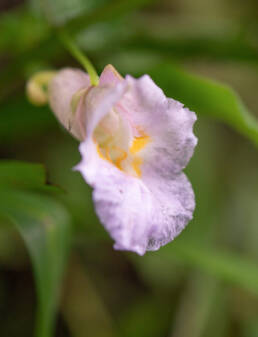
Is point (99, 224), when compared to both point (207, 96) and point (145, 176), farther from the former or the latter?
point (145, 176)

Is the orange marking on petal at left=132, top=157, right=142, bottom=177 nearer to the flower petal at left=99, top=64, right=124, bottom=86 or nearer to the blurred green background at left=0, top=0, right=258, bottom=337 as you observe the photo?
the flower petal at left=99, top=64, right=124, bottom=86

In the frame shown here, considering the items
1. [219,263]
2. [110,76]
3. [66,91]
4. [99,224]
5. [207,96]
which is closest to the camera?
[110,76]

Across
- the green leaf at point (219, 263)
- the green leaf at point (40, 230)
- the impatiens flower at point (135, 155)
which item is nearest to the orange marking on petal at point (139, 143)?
the impatiens flower at point (135, 155)

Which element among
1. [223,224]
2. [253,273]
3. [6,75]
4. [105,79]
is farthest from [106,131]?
[223,224]

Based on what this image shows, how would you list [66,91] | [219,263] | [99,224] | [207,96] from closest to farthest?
[66,91]
[207,96]
[219,263]
[99,224]

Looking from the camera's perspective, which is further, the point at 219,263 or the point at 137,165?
the point at 219,263

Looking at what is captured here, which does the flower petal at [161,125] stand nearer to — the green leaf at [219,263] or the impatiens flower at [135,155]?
the impatiens flower at [135,155]

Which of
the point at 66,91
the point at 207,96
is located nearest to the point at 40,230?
the point at 66,91
